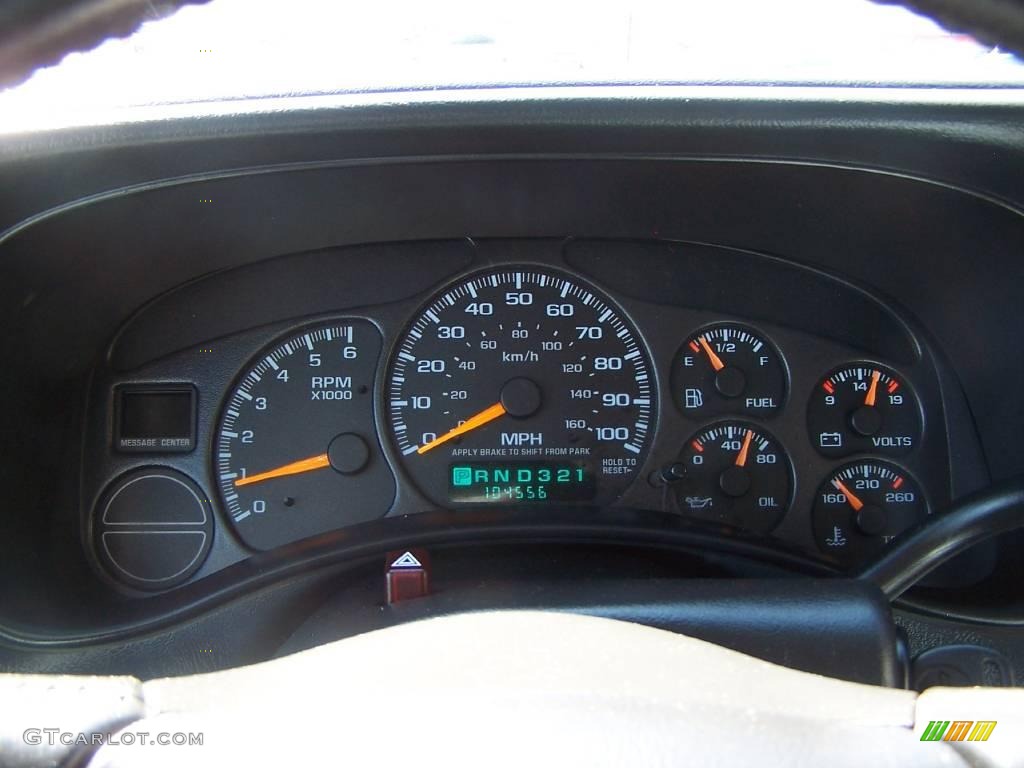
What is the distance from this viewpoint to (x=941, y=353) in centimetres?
310

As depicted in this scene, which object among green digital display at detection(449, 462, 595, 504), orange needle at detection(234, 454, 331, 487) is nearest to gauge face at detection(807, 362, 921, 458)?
green digital display at detection(449, 462, 595, 504)

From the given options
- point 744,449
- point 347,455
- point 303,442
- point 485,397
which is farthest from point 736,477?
point 303,442

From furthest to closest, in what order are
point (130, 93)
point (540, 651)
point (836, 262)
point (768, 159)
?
point (836, 262)
point (768, 159)
point (130, 93)
point (540, 651)

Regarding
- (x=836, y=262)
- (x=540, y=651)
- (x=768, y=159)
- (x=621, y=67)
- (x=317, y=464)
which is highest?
(x=621, y=67)

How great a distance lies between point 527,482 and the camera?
3.08 meters

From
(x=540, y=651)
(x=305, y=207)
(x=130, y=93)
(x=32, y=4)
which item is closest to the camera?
(x=32, y=4)

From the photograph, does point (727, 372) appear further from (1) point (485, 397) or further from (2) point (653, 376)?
(1) point (485, 397)

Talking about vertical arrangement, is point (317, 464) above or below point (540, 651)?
→ above

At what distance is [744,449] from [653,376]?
344mm

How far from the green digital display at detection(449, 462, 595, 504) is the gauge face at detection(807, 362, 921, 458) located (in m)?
0.71

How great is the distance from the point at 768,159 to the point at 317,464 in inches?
60.2

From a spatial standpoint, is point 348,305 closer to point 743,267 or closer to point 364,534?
point 364,534

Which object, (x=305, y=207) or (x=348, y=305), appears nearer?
(x=305, y=207)

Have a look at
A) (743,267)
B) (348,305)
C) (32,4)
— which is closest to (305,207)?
(348,305)
